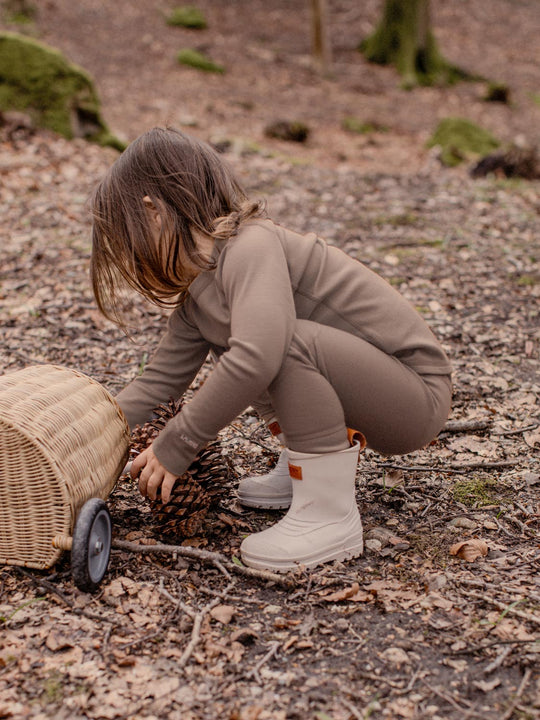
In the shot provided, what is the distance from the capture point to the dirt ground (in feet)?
5.63

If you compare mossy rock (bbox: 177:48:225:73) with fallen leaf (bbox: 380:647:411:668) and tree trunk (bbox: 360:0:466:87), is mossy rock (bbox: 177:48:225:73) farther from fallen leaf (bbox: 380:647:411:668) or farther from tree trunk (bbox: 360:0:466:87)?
fallen leaf (bbox: 380:647:411:668)

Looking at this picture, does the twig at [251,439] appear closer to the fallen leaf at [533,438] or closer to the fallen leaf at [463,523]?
the fallen leaf at [463,523]

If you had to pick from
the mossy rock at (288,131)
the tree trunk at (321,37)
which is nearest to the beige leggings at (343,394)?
the mossy rock at (288,131)

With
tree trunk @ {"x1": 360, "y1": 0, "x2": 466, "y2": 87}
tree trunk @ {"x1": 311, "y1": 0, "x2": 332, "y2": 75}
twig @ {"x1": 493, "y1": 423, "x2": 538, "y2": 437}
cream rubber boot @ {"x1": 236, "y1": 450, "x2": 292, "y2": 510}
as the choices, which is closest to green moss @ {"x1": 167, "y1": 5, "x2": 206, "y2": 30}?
tree trunk @ {"x1": 311, "y1": 0, "x2": 332, "y2": 75}

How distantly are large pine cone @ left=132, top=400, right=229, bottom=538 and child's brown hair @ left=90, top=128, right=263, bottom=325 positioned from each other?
442 millimetres

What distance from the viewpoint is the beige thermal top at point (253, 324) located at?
6.55 ft

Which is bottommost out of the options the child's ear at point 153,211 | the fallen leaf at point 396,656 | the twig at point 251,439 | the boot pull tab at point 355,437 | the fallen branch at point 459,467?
the twig at point 251,439

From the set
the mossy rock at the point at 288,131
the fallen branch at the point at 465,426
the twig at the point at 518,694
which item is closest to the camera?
the twig at the point at 518,694

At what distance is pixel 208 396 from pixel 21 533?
66cm

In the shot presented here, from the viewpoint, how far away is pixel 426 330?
236 cm

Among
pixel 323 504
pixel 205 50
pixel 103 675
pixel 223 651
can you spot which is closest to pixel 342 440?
pixel 323 504

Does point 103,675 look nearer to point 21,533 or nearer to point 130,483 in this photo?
point 21,533

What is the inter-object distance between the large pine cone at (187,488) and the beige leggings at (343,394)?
29cm

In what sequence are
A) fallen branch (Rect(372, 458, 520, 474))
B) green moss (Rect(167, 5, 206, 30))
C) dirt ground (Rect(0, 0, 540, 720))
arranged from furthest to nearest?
green moss (Rect(167, 5, 206, 30)) < fallen branch (Rect(372, 458, 520, 474)) < dirt ground (Rect(0, 0, 540, 720))
